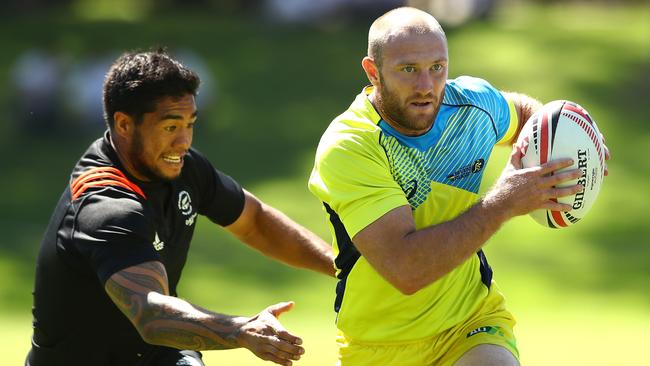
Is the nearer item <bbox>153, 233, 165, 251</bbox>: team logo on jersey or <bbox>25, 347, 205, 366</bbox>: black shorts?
<bbox>153, 233, 165, 251</bbox>: team logo on jersey

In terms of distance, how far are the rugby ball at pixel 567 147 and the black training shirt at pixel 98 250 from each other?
6.19ft

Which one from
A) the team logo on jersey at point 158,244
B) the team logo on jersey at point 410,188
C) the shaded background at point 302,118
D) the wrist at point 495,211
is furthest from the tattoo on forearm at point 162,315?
the shaded background at point 302,118

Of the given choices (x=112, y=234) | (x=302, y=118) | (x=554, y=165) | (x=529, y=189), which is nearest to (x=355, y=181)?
(x=529, y=189)

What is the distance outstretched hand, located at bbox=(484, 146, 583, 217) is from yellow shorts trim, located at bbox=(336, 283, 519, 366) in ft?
2.38

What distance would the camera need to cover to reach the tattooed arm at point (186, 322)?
5051mm

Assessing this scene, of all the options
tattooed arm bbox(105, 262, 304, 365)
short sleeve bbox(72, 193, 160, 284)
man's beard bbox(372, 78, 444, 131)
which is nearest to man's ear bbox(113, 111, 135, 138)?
short sleeve bbox(72, 193, 160, 284)

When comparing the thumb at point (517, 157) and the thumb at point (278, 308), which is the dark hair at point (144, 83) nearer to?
the thumb at point (278, 308)

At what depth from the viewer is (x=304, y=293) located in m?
15.5

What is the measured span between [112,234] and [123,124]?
2.51ft

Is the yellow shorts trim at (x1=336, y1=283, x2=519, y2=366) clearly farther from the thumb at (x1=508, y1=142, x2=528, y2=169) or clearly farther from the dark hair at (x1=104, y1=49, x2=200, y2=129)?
the dark hair at (x1=104, y1=49, x2=200, y2=129)

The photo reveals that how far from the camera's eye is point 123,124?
616cm

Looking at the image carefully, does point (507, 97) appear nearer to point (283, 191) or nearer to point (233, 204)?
point (233, 204)

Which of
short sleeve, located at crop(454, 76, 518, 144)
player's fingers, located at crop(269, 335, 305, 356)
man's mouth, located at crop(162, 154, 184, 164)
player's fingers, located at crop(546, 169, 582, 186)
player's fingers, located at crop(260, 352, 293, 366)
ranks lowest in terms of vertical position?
player's fingers, located at crop(260, 352, 293, 366)

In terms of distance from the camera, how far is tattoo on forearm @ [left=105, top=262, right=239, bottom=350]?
5258mm
